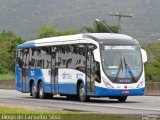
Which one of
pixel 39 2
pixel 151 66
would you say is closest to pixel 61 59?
pixel 151 66

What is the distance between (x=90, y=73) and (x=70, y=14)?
15060 cm

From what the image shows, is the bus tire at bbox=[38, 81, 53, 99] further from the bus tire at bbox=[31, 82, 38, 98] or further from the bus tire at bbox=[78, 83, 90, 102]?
the bus tire at bbox=[78, 83, 90, 102]

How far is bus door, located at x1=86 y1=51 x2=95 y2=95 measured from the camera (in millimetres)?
30625

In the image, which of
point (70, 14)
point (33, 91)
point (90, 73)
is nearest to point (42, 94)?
point (33, 91)

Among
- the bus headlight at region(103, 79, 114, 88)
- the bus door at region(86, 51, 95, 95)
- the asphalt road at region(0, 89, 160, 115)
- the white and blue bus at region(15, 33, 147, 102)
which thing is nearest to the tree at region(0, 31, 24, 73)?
the white and blue bus at region(15, 33, 147, 102)

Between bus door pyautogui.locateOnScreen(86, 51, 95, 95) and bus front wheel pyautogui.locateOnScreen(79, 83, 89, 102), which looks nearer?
bus door pyautogui.locateOnScreen(86, 51, 95, 95)

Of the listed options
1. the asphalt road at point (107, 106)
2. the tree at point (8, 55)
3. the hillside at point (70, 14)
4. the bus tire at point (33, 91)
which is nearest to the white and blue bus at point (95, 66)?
the asphalt road at point (107, 106)

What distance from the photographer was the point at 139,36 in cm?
14775

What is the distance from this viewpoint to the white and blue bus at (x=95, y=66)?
99.4 feet

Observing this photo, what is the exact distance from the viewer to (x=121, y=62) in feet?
100

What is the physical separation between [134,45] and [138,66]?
1062 millimetres

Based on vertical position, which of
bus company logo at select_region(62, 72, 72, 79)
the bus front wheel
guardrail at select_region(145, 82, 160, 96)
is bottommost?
guardrail at select_region(145, 82, 160, 96)

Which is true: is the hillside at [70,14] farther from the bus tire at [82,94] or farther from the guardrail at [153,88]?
the bus tire at [82,94]

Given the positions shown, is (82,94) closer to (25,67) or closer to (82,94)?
(82,94)
